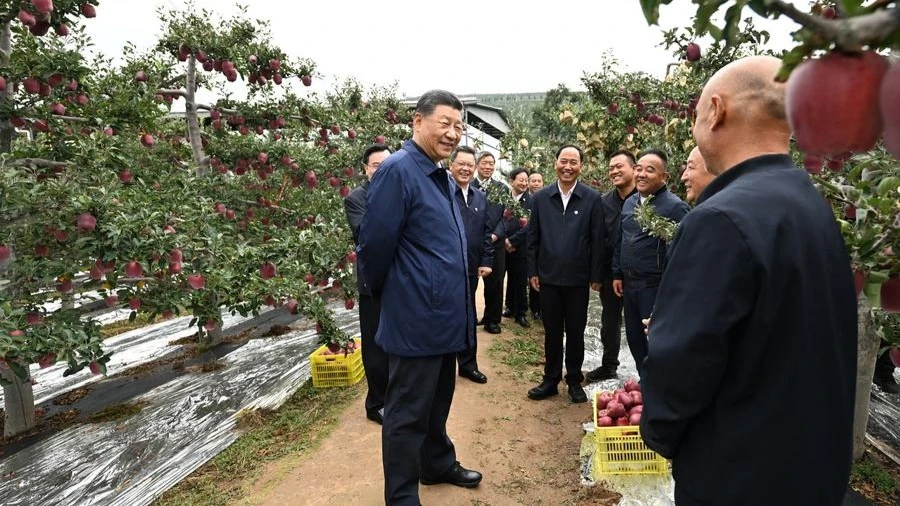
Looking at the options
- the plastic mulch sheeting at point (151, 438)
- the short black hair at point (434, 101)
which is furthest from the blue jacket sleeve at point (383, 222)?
the plastic mulch sheeting at point (151, 438)

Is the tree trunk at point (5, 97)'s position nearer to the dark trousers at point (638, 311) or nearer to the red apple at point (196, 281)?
the red apple at point (196, 281)

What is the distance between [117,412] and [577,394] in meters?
3.54

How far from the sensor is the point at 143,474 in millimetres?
3102

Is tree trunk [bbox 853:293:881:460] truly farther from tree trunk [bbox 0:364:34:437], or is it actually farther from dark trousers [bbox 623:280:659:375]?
tree trunk [bbox 0:364:34:437]

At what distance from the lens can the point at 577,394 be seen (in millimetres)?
Result: 3846

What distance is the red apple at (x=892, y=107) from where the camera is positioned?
354mm

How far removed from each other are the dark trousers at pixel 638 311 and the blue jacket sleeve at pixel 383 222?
1926mm

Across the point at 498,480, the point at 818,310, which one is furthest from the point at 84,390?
the point at 818,310

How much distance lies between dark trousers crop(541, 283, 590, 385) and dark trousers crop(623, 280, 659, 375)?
1.10ft

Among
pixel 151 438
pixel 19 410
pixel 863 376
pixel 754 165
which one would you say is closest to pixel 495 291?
pixel 863 376

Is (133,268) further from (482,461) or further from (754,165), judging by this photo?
(754,165)

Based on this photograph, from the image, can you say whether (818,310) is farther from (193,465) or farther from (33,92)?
(33,92)

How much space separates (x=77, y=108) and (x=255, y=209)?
207 centimetres

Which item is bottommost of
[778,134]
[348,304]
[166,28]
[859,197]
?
[348,304]
